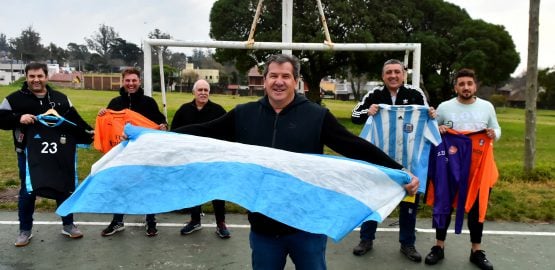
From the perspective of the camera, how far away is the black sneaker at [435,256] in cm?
502

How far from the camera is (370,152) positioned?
3.09 meters

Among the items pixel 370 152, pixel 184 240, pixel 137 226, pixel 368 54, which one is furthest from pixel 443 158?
pixel 368 54

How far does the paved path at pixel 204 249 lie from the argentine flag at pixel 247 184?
2.07 meters

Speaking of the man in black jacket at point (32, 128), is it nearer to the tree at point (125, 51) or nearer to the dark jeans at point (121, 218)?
the dark jeans at point (121, 218)

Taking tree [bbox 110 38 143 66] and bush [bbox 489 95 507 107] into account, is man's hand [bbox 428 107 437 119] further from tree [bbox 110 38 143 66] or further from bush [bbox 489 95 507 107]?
tree [bbox 110 38 143 66]

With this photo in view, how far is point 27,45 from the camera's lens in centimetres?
9262

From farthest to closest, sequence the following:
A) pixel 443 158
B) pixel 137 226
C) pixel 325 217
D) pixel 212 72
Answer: pixel 212 72 < pixel 137 226 < pixel 443 158 < pixel 325 217

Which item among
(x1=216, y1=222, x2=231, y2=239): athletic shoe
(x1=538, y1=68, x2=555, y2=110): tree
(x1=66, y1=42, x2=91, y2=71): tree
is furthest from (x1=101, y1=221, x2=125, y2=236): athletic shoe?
(x1=66, y1=42, x2=91, y2=71): tree

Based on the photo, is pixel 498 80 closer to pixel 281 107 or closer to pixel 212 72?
pixel 281 107

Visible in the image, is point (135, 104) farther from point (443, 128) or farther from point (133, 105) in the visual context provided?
point (443, 128)

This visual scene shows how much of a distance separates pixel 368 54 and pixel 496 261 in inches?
828

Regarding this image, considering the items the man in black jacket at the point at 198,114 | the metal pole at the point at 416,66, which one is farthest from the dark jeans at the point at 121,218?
the metal pole at the point at 416,66

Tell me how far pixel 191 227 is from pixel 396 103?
2.96 metres

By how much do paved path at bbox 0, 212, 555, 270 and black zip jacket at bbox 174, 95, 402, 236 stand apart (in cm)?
207
